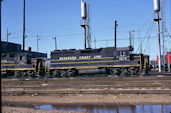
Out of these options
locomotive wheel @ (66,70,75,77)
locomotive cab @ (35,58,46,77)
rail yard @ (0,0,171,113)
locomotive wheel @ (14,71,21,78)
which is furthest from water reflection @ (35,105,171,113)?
locomotive wheel @ (14,71,21,78)

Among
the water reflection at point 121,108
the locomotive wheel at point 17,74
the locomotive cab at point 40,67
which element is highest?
the locomotive cab at point 40,67

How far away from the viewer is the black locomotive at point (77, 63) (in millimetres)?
26547

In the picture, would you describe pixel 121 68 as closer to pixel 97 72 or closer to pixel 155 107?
pixel 97 72

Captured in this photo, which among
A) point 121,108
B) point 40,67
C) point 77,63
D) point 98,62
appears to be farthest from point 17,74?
point 121,108

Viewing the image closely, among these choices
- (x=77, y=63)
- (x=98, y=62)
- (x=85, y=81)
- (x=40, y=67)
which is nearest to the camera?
(x=85, y=81)

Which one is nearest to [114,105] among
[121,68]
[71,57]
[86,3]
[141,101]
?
[141,101]

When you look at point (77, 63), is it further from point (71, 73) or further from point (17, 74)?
point (17, 74)

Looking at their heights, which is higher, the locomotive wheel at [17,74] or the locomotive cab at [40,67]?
the locomotive cab at [40,67]

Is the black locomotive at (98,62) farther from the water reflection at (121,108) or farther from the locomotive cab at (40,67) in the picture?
the water reflection at (121,108)

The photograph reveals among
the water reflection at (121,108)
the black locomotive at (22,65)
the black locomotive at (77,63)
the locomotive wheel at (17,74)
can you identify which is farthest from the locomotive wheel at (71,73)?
the water reflection at (121,108)

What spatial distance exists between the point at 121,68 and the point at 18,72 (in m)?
15.6

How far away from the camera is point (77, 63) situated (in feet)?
94.7

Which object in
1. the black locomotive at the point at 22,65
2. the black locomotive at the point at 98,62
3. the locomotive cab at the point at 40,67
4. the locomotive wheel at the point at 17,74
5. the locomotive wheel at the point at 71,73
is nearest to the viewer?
the black locomotive at the point at 98,62

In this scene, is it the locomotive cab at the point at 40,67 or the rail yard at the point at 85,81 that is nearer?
the rail yard at the point at 85,81
